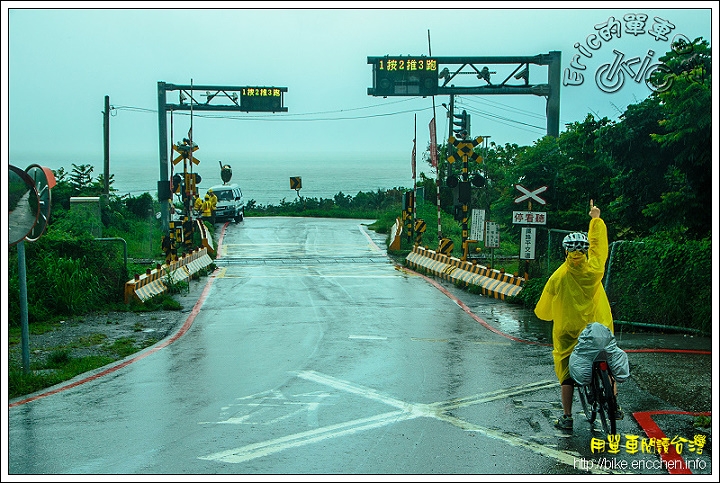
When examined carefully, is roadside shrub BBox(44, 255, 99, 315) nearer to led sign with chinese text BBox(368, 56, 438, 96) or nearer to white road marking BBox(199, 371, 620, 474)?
white road marking BBox(199, 371, 620, 474)

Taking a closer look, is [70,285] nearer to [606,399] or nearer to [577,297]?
[577,297]

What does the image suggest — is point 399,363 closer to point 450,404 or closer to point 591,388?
point 450,404

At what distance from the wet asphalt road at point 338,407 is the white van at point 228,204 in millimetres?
26733

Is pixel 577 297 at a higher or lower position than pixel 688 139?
lower

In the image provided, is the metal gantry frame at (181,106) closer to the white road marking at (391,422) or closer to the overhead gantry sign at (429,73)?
the overhead gantry sign at (429,73)

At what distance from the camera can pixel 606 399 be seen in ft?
22.7

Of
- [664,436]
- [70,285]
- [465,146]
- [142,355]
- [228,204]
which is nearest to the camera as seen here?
[664,436]

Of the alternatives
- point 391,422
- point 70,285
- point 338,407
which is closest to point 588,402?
point 391,422

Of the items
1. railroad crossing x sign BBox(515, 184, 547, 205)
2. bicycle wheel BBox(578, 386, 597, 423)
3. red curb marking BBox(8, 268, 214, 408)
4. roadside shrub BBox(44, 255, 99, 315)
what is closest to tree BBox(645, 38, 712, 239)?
railroad crossing x sign BBox(515, 184, 547, 205)

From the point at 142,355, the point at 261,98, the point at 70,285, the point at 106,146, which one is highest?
the point at 261,98

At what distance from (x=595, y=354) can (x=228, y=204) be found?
3670cm

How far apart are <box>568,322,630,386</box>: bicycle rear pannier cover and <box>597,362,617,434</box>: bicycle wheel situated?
84 millimetres

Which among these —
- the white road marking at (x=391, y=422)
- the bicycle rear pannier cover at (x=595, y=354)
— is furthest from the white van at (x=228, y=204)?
the bicycle rear pannier cover at (x=595, y=354)

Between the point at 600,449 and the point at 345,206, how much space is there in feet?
165
